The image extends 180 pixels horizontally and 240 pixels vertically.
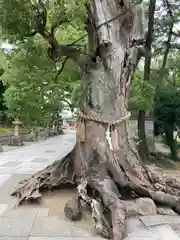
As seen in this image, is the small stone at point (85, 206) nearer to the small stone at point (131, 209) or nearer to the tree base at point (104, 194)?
the tree base at point (104, 194)

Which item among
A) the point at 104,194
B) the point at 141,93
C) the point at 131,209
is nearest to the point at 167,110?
the point at 141,93

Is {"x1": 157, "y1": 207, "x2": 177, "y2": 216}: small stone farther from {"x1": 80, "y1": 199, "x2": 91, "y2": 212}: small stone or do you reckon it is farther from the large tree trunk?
{"x1": 80, "y1": 199, "x2": 91, "y2": 212}: small stone

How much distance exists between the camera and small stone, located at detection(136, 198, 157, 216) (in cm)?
382

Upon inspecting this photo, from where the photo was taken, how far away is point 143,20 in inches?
202

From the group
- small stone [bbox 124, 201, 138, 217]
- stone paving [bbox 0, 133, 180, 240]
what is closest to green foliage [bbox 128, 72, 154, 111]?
small stone [bbox 124, 201, 138, 217]

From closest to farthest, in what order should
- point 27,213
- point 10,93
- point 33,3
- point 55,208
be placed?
point 27,213 < point 55,208 < point 33,3 < point 10,93

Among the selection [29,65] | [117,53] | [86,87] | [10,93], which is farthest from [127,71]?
[10,93]

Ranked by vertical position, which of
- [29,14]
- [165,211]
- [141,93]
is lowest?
[165,211]

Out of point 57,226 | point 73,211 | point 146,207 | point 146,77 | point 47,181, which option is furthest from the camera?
point 146,77

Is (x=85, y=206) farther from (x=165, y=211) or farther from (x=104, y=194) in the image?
(x=165, y=211)

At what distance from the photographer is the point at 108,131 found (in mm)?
4656

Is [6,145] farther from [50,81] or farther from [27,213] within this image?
[27,213]

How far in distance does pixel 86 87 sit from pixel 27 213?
2356mm

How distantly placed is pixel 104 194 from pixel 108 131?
1.25 meters
